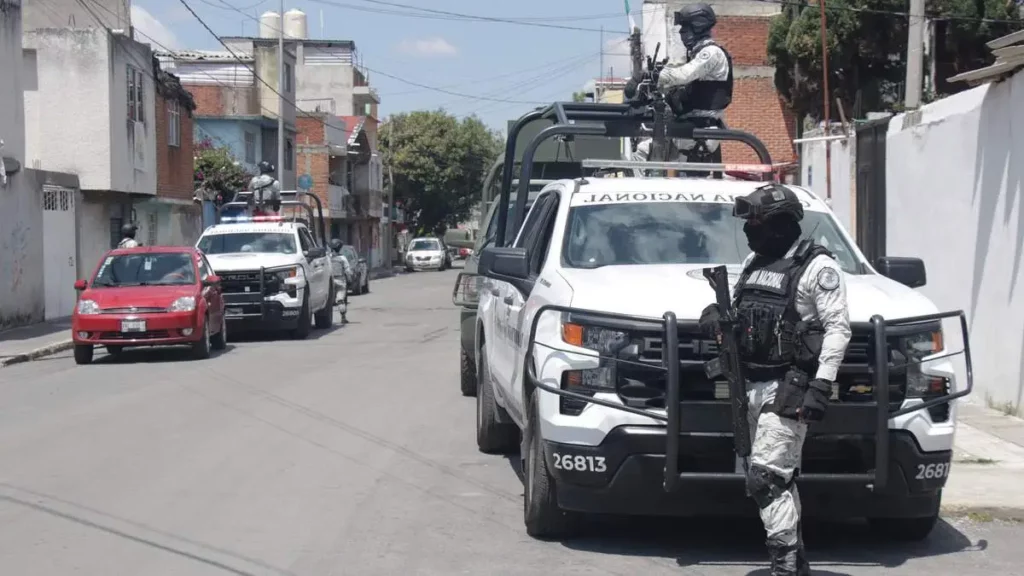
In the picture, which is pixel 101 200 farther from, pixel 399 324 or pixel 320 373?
pixel 320 373

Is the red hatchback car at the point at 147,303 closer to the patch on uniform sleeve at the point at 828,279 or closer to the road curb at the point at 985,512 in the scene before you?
the road curb at the point at 985,512

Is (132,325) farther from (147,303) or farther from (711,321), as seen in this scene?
(711,321)

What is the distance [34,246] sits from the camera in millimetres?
23688

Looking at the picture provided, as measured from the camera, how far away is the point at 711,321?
5637 mm

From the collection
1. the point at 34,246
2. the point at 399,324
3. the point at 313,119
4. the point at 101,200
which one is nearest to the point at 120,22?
the point at 101,200

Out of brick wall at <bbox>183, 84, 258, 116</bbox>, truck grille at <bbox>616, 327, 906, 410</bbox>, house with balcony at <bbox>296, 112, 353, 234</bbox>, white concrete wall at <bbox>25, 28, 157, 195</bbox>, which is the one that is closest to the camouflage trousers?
truck grille at <bbox>616, 327, 906, 410</bbox>

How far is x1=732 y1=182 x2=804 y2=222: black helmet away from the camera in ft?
18.6

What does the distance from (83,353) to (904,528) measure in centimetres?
1312

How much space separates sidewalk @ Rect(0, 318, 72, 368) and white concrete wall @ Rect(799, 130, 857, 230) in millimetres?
11673

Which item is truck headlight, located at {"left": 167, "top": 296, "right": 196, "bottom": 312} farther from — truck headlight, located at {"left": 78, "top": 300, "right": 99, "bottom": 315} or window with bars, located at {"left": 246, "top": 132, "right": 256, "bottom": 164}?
window with bars, located at {"left": 246, "top": 132, "right": 256, "bottom": 164}

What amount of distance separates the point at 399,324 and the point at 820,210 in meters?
17.2

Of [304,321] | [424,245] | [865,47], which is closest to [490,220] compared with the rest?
[304,321]

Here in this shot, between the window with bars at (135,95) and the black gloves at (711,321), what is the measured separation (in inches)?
1034

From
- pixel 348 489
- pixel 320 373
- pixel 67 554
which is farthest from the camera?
pixel 320 373
